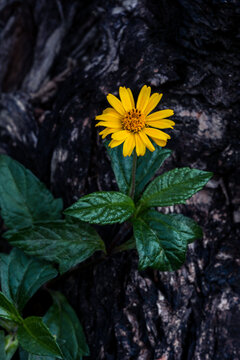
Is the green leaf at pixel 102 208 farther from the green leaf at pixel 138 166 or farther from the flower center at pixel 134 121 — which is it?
the flower center at pixel 134 121

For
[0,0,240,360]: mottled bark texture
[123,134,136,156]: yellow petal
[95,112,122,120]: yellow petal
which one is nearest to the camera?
[123,134,136,156]: yellow petal

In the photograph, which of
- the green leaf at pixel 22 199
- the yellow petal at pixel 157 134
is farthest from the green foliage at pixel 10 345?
the yellow petal at pixel 157 134

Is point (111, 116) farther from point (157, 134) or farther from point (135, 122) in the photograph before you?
point (157, 134)

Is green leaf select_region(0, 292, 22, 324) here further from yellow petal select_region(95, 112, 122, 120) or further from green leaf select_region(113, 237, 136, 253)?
yellow petal select_region(95, 112, 122, 120)

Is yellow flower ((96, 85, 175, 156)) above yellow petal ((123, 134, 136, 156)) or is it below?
above

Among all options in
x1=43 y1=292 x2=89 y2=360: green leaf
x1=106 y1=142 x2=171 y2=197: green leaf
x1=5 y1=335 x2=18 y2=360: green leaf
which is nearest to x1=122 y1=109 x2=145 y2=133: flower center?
x1=106 y1=142 x2=171 y2=197: green leaf

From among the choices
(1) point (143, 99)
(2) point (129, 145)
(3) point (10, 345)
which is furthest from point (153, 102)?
(3) point (10, 345)
